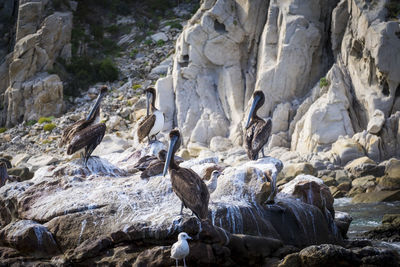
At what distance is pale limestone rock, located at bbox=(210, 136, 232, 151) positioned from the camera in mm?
23594

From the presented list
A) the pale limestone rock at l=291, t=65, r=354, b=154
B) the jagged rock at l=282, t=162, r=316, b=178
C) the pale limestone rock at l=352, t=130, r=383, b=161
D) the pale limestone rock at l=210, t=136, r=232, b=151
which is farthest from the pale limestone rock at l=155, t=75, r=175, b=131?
the pale limestone rock at l=352, t=130, r=383, b=161

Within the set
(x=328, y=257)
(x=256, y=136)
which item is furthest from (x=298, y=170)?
(x=328, y=257)

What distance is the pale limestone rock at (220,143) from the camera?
929 inches

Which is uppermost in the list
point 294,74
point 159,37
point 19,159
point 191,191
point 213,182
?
point 159,37

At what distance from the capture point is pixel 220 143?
2378 cm

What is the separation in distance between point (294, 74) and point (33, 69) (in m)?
16.3

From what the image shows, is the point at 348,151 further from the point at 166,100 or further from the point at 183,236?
the point at 183,236

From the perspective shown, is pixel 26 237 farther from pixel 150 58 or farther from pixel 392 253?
pixel 150 58

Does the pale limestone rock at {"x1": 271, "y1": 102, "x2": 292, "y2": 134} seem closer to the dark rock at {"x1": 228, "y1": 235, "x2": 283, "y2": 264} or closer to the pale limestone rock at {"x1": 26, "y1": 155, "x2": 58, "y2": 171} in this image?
the pale limestone rock at {"x1": 26, "y1": 155, "x2": 58, "y2": 171}

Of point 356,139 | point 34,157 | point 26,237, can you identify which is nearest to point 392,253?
point 26,237

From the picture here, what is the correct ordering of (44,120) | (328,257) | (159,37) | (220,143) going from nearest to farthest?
1. (328,257)
2. (220,143)
3. (44,120)
4. (159,37)

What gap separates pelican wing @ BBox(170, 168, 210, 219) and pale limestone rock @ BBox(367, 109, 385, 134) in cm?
1364

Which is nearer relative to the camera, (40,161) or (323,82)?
(323,82)

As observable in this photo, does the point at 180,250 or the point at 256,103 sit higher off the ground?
the point at 256,103
